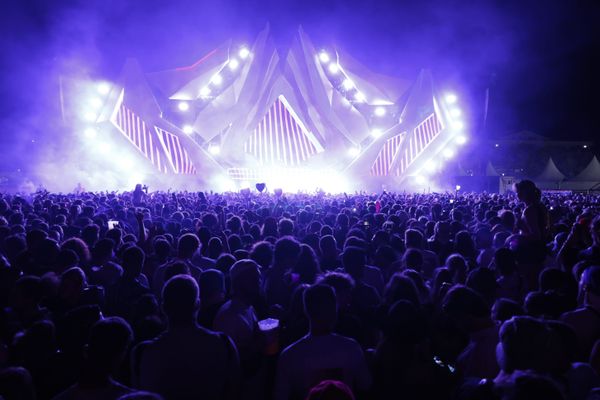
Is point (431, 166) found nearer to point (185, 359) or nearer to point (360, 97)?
point (360, 97)

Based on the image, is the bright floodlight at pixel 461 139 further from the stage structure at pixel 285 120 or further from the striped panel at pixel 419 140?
the striped panel at pixel 419 140

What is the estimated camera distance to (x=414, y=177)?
32.6 m

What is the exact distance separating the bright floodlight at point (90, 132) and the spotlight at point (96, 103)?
7.00ft

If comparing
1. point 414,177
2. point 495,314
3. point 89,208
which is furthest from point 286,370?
point 414,177

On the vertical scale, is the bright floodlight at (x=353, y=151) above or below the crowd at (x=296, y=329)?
above

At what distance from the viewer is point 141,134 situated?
93.5ft

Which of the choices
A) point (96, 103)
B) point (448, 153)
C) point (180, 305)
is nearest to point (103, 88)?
point (96, 103)

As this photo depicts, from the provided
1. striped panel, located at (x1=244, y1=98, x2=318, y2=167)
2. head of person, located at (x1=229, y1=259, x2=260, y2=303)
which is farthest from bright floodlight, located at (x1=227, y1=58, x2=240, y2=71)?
head of person, located at (x1=229, y1=259, x2=260, y2=303)

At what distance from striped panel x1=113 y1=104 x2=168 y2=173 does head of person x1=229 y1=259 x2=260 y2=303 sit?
86.8ft

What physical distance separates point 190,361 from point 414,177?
105 feet

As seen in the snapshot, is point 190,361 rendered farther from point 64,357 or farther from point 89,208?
point 89,208

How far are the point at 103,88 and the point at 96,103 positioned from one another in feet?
4.21

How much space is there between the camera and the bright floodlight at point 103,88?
2869 cm

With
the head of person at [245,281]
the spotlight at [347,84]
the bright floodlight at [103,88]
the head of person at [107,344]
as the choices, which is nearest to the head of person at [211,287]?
the head of person at [245,281]
